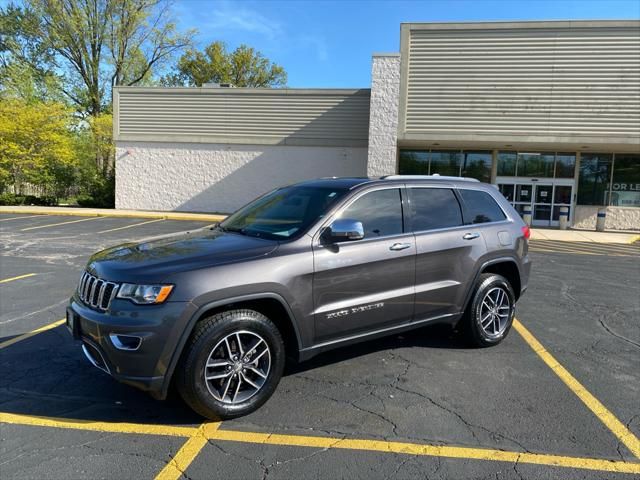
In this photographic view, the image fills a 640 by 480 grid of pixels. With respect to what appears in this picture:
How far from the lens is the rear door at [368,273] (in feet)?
11.7

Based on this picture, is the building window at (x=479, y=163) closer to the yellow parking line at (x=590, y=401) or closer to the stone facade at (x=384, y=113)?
the stone facade at (x=384, y=113)

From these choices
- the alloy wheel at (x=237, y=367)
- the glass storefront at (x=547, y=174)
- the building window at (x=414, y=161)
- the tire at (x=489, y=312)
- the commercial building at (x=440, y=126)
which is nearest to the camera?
the alloy wheel at (x=237, y=367)

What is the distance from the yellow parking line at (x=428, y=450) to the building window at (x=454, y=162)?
19.3m

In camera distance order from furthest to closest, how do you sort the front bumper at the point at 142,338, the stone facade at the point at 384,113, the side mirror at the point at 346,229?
the stone facade at the point at 384,113 < the side mirror at the point at 346,229 < the front bumper at the point at 142,338

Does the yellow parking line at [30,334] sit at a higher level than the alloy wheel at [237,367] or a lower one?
lower

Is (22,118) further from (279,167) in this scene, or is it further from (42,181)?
(279,167)

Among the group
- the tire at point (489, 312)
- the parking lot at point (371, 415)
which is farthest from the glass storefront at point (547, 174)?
the tire at point (489, 312)

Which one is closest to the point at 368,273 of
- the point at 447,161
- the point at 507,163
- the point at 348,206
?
the point at 348,206

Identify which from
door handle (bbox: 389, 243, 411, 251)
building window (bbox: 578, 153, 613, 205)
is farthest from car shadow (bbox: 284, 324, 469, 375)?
building window (bbox: 578, 153, 613, 205)

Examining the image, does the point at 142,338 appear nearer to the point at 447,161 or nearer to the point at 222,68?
the point at 447,161

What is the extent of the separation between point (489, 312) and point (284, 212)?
2.41 metres

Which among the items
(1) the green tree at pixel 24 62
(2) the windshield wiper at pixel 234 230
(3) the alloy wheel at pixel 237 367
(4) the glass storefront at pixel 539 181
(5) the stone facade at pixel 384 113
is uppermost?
(1) the green tree at pixel 24 62

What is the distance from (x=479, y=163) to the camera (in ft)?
70.0

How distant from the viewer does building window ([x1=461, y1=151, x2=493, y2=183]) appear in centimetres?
2127
